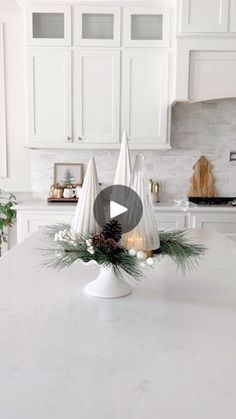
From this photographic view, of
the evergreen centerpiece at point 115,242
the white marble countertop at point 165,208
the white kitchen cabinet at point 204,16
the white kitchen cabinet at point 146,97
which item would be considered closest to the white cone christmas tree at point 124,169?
the evergreen centerpiece at point 115,242

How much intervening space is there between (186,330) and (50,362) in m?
0.32

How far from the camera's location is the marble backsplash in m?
3.44

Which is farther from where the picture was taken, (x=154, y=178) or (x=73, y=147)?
(x=154, y=178)

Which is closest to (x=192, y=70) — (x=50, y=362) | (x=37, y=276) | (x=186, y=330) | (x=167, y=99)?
(x=167, y=99)

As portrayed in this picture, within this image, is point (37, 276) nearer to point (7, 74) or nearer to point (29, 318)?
point (29, 318)

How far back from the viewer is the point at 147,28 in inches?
122

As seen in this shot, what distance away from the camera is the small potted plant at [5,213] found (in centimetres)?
332

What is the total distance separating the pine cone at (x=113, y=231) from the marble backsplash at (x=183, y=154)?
8.26 feet

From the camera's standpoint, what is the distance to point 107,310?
94cm

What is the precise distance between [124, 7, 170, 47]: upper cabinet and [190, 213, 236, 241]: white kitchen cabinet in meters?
1.44

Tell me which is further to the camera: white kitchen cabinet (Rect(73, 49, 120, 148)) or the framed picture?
the framed picture

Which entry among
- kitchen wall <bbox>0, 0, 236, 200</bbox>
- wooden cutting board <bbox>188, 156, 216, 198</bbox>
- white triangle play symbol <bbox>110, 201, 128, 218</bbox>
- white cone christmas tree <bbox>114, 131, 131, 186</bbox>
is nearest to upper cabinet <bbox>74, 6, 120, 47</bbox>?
kitchen wall <bbox>0, 0, 236, 200</bbox>

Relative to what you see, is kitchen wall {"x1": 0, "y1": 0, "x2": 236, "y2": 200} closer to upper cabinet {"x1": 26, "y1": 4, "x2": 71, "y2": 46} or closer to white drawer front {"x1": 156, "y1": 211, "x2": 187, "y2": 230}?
upper cabinet {"x1": 26, "y1": 4, "x2": 71, "y2": 46}
